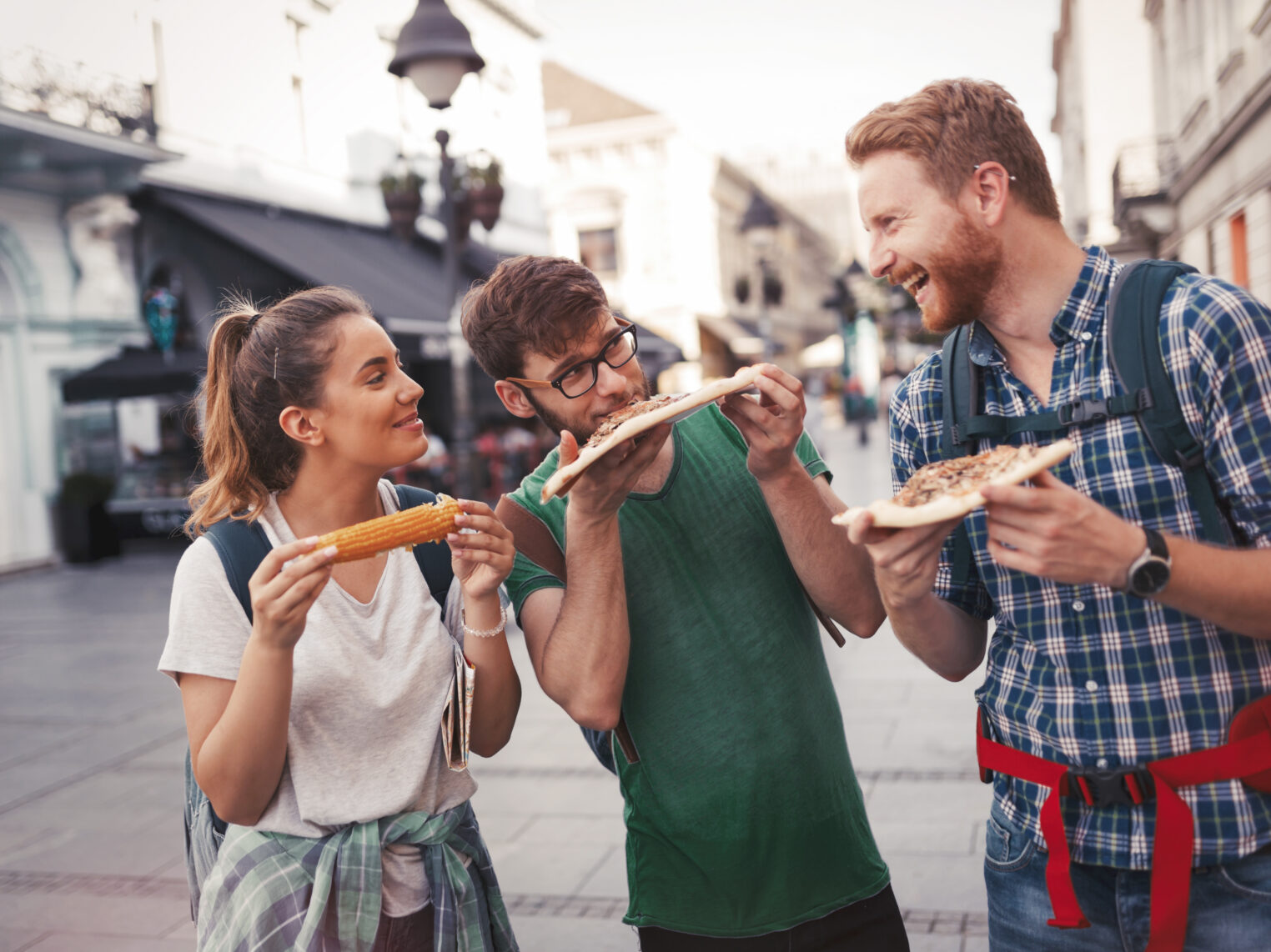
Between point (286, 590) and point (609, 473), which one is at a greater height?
point (609, 473)

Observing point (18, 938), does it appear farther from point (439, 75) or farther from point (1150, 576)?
point (439, 75)

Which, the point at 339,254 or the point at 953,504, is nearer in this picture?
the point at 953,504

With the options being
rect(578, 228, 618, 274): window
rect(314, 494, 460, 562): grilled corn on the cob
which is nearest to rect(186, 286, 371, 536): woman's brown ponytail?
rect(314, 494, 460, 562): grilled corn on the cob

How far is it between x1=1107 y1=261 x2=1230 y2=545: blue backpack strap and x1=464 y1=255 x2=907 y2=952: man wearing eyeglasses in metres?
0.60

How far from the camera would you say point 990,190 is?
75.3 inches

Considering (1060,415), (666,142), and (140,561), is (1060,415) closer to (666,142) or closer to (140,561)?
(140,561)

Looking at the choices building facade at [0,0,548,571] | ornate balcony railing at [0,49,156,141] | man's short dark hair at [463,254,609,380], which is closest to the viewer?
man's short dark hair at [463,254,609,380]

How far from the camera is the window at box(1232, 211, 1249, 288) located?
15.1 meters

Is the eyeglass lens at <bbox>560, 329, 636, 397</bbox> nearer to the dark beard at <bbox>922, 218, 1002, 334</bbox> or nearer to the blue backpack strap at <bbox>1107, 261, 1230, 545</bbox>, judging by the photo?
the dark beard at <bbox>922, 218, 1002, 334</bbox>

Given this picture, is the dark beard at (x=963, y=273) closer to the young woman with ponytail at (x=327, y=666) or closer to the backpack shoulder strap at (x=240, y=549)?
the young woman with ponytail at (x=327, y=666)

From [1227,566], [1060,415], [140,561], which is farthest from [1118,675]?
[140,561]

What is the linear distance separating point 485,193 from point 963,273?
8.63m

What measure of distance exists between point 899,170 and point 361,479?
1255 millimetres

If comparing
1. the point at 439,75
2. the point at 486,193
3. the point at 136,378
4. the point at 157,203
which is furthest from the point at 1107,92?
the point at 439,75
